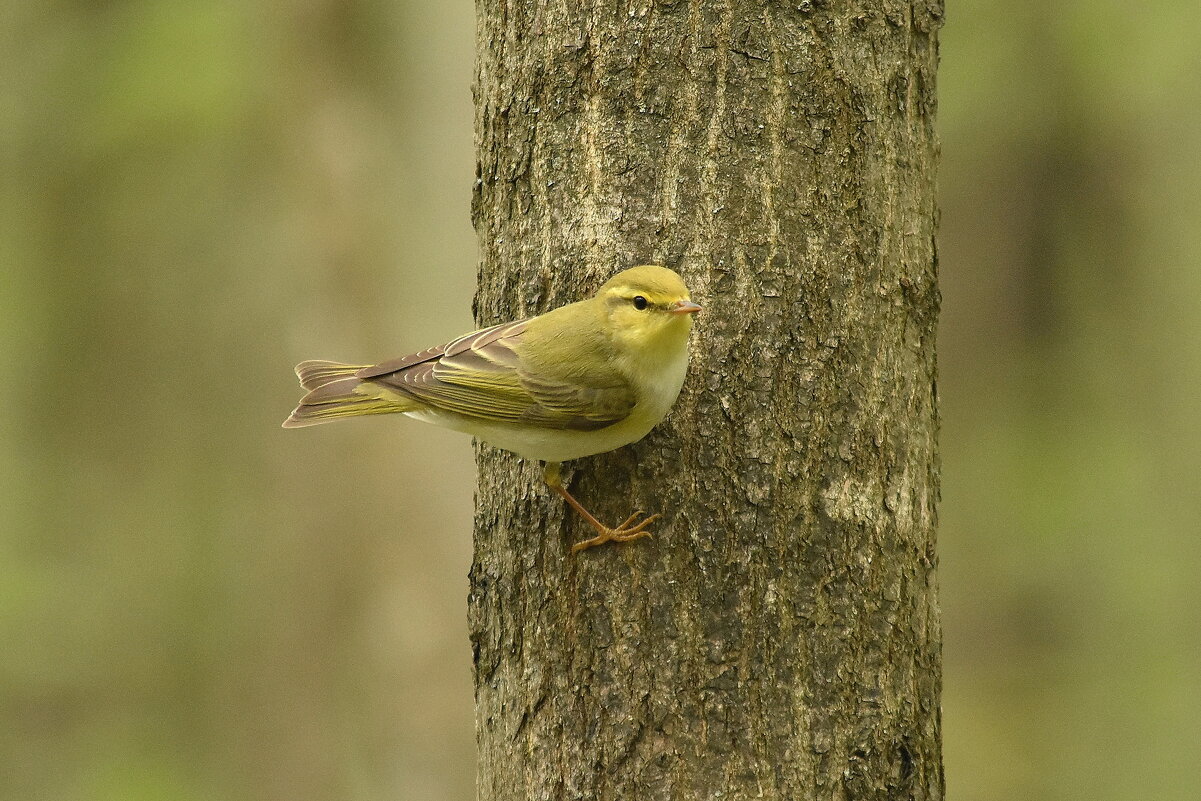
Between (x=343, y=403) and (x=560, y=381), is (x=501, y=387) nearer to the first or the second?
(x=560, y=381)

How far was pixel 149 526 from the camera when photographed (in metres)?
9.30

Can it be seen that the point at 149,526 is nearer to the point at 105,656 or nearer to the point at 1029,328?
the point at 105,656

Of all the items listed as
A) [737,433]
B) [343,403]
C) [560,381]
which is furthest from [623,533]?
[343,403]

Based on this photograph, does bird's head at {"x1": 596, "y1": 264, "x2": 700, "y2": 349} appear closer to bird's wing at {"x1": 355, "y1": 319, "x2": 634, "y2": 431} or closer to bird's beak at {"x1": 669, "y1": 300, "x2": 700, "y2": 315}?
bird's beak at {"x1": 669, "y1": 300, "x2": 700, "y2": 315}

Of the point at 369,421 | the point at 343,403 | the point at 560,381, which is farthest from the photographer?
the point at 369,421

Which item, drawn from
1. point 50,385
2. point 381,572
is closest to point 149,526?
point 50,385

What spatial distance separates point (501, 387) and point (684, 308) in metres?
0.76

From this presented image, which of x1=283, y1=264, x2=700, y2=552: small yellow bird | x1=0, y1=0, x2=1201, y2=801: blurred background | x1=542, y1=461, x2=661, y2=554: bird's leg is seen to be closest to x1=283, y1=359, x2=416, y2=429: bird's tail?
x1=283, y1=264, x2=700, y2=552: small yellow bird

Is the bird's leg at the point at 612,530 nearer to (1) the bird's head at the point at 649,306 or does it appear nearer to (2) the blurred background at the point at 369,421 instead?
(1) the bird's head at the point at 649,306

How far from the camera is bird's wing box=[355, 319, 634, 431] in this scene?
3.24m

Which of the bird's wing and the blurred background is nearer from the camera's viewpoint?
the bird's wing

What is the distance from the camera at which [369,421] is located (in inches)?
297

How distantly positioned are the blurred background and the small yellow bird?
12.5 feet

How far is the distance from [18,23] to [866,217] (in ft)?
26.2
